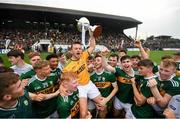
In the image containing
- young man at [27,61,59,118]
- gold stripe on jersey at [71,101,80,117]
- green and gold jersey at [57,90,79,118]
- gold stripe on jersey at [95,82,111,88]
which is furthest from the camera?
gold stripe on jersey at [95,82,111,88]

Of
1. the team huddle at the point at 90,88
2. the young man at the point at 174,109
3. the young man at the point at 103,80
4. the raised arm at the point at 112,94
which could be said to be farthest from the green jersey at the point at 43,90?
the young man at the point at 174,109

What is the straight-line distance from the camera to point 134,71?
712 centimetres

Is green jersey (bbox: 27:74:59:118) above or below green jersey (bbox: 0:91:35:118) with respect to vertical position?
below

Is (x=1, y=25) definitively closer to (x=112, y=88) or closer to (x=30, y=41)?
(x=30, y=41)

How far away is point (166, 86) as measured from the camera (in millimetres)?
5066

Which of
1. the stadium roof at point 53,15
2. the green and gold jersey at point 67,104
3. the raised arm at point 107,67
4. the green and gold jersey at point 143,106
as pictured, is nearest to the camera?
the green and gold jersey at point 67,104

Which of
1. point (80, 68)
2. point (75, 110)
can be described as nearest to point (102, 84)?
point (80, 68)

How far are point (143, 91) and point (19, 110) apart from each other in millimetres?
2613

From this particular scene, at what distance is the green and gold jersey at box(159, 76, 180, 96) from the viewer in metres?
4.88

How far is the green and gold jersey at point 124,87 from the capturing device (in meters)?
7.05

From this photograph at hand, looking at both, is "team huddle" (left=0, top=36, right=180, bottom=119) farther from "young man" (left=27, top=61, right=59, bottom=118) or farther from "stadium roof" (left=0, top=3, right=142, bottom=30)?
"stadium roof" (left=0, top=3, right=142, bottom=30)

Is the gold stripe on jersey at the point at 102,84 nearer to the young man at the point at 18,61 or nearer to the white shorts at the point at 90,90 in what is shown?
the white shorts at the point at 90,90

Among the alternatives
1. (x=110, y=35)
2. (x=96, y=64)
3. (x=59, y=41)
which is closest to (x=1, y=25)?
(x=59, y=41)

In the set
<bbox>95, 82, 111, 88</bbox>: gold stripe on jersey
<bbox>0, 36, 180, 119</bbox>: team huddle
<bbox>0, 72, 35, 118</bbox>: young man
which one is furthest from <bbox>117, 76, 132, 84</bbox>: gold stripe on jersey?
<bbox>0, 72, 35, 118</bbox>: young man
